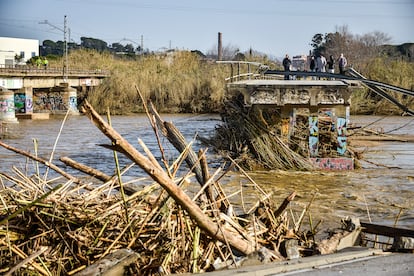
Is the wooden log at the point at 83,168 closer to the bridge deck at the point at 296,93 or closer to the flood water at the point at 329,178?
the flood water at the point at 329,178

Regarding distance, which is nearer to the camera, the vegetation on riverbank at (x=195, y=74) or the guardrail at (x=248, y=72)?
the guardrail at (x=248, y=72)

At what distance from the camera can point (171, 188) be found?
14.7 feet

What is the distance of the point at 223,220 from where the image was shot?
5223mm

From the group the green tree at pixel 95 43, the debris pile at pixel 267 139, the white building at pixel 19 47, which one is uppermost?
the green tree at pixel 95 43

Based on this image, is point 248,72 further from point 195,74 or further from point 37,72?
point 195,74

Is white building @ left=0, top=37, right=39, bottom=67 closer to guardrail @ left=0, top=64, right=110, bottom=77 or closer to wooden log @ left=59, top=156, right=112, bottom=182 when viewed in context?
guardrail @ left=0, top=64, right=110, bottom=77

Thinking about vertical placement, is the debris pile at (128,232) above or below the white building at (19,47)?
below

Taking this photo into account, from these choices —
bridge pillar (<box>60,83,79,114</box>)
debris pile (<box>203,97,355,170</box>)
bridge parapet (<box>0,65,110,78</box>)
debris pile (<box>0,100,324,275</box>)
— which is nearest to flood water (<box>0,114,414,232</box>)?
debris pile (<box>203,97,355,170</box>)

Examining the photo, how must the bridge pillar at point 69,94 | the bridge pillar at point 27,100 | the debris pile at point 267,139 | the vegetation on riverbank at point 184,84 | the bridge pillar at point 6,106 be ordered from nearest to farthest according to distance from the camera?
the debris pile at point 267,139, the bridge pillar at point 6,106, the bridge pillar at point 27,100, the vegetation on riverbank at point 184,84, the bridge pillar at point 69,94

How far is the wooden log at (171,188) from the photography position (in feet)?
13.0

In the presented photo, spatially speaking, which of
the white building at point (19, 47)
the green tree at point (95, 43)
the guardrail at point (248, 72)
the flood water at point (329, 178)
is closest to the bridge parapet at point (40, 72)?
the flood water at point (329, 178)

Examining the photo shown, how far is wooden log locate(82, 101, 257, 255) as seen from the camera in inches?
156

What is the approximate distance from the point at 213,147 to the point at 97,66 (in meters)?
36.7

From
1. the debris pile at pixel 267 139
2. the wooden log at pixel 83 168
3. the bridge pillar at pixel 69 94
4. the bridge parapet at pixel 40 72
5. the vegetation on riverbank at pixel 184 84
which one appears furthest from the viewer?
the bridge pillar at pixel 69 94
